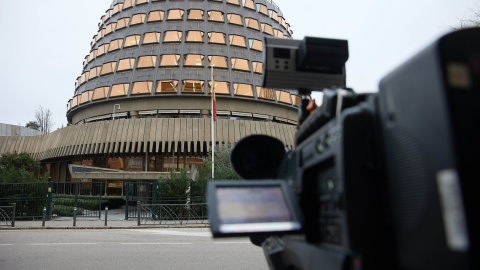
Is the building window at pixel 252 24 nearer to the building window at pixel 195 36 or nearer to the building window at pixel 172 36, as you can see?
the building window at pixel 195 36

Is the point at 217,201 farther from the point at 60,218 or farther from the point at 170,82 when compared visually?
the point at 170,82

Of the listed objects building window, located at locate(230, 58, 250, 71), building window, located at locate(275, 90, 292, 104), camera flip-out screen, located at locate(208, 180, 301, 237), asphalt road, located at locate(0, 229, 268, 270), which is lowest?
asphalt road, located at locate(0, 229, 268, 270)

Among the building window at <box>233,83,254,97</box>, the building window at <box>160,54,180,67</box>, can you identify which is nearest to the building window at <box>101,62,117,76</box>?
the building window at <box>160,54,180,67</box>

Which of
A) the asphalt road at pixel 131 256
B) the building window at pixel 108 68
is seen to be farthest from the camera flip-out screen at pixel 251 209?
the building window at pixel 108 68

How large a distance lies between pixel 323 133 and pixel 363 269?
608mm

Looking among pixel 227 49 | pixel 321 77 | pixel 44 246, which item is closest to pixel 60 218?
pixel 44 246

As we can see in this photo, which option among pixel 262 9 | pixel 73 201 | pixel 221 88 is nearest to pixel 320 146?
pixel 73 201

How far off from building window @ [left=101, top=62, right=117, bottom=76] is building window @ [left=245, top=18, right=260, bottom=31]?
16707mm

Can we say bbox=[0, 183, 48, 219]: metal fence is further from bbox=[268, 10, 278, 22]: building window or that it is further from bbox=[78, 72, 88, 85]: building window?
bbox=[268, 10, 278, 22]: building window

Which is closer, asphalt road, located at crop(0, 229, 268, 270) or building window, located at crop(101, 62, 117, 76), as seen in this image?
asphalt road, located at crop(0, 229, 268, 270)

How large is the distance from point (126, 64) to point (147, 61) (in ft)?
Result: 8.99

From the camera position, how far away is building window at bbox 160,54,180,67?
4088 cm

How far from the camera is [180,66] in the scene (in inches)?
1612

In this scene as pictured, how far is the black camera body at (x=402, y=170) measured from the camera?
3.85ft
